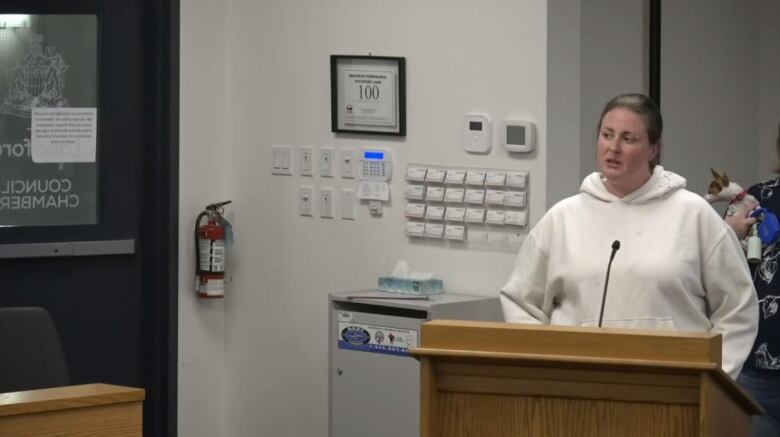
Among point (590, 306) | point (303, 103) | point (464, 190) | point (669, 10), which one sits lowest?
point (590, 306)

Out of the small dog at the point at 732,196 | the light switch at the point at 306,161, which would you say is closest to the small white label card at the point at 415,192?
the light switch at the point at 306,161

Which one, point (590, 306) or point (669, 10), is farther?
point (669, 10)

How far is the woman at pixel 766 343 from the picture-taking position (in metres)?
3.71

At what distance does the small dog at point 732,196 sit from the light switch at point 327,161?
170 cm

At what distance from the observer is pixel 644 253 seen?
3102mm

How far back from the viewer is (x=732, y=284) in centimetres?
309

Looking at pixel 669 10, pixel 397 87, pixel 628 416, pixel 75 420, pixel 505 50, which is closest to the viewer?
pixel 628 416

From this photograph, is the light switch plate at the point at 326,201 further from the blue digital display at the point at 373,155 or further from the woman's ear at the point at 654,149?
the woman's ear at the point at 654,149

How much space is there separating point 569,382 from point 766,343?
1543 millimetres

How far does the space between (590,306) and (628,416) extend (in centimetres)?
76

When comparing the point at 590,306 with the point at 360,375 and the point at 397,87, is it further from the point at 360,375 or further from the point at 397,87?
the point at 397,87

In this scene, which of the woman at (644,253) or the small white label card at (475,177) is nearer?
the woman at (644,253)

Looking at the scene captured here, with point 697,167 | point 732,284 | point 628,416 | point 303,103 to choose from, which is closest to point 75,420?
point 628,416

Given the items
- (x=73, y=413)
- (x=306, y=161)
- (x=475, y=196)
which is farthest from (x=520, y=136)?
(x=73, y=413)
